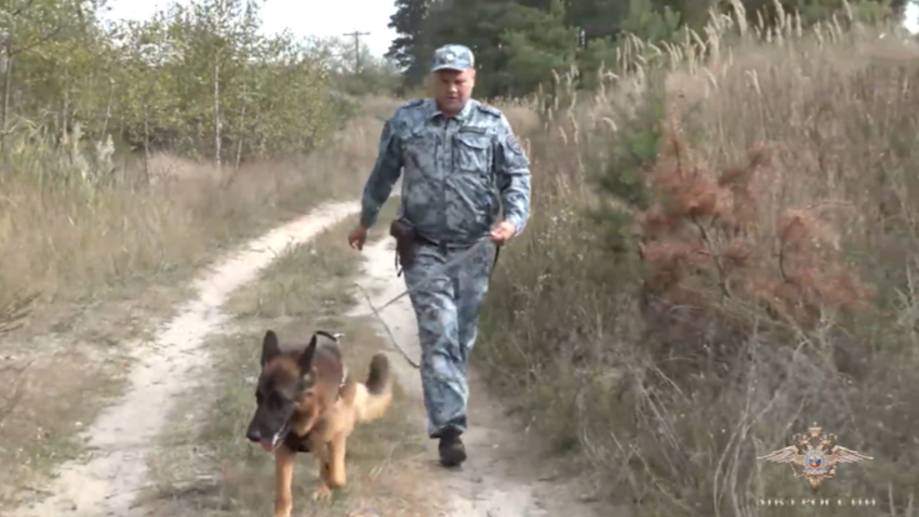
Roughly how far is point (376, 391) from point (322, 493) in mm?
902

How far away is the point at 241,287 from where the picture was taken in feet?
35.0

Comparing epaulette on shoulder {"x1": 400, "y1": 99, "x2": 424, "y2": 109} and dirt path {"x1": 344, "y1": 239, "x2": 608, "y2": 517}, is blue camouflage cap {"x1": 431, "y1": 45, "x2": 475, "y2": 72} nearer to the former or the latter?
epaulette on shoulder {"x1": 400, "y1": 99, "x2": 424, "y2": 109}

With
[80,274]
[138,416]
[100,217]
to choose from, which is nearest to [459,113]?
[138,416]

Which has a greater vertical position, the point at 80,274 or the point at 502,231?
the point at 502,231

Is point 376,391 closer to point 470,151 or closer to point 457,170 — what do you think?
point 457,170

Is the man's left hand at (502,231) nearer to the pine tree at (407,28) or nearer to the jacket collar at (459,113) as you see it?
the jacket collar at (459,113)

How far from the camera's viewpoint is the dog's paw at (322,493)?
177 inches

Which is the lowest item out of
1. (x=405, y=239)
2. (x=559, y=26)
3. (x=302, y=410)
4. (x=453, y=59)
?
(x=302, y=410)

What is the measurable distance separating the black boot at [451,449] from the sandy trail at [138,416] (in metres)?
1.41

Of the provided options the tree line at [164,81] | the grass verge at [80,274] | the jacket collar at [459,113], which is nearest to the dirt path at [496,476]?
the jacket collar at [459,113]

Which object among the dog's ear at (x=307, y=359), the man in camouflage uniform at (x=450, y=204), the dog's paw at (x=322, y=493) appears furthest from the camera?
the man in camouflage uniform at (x=450, y=204)

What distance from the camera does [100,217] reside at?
1105cm

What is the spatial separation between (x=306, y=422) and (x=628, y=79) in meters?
4.97

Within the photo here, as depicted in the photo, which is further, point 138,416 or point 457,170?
point 138,416
